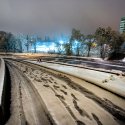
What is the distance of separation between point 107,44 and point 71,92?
175 feet

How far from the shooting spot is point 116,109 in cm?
836

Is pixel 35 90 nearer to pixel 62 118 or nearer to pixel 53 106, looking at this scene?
pixel 53 106

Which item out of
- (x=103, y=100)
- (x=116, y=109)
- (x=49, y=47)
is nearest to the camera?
(x=116, y=109)

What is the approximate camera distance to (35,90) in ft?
39.3

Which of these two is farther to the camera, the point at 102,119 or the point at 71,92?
the point at 71,92

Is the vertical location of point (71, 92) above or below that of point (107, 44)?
below

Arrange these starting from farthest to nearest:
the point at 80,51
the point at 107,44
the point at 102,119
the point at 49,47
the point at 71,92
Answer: the point at 49,47 < the point at 80,51 < the point at 107,44 < the point at 71,92 < the point at 102,119

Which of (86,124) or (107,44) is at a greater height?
(107,44)

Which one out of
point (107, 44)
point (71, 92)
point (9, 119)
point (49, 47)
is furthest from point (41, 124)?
point (49, 47)

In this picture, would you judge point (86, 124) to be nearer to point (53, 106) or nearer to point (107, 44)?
point (53, 106)

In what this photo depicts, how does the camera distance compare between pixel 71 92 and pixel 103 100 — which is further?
pixel 71 92

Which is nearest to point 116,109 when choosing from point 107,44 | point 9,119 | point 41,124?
point 41,124

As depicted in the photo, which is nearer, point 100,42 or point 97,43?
point 100,42

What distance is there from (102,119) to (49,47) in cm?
11806
